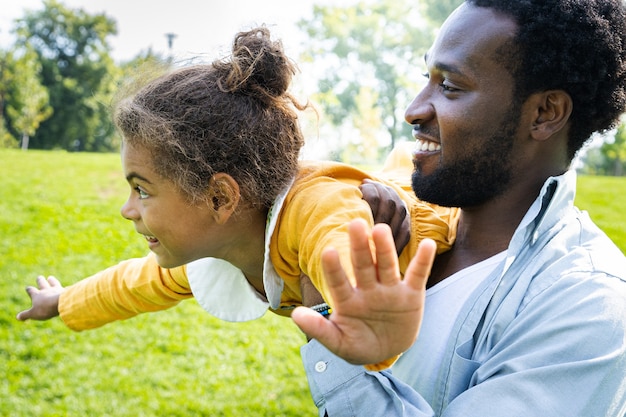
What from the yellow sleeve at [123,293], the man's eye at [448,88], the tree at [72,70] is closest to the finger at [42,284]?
the yellow sleeve at [123,293]

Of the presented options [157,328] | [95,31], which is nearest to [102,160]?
[157,328]

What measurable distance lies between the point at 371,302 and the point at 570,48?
136 cm

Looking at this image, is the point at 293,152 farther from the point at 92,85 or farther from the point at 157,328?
the point at 92,85

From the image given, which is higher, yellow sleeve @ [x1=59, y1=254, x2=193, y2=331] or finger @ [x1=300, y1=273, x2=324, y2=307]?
finger @ [x1=300, y1=273, x2=324, y2=307]

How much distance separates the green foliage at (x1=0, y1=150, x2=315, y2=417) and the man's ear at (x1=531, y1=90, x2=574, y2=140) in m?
3.82

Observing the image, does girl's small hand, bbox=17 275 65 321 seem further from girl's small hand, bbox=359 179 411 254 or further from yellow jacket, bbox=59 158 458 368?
girl's small hand, bbox=359 179 411 254

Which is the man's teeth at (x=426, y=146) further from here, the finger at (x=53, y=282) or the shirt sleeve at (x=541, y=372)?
the finger at (x=53, y=282)

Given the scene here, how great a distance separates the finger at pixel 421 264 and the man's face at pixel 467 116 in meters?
0.93

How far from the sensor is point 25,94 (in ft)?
86.6

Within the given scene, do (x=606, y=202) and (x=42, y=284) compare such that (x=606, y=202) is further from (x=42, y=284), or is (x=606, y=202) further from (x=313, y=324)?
(x=313, y=324)

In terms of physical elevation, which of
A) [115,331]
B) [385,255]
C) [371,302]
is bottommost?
[115,331]

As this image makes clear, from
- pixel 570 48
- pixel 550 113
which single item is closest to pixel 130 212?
pixel 550 113

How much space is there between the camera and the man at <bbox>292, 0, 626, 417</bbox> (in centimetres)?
169

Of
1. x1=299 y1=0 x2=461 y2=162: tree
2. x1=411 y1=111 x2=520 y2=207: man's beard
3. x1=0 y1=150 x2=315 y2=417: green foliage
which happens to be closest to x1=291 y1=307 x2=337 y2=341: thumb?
x1=411 y1=111 x2=520 y2=207: man's beard
